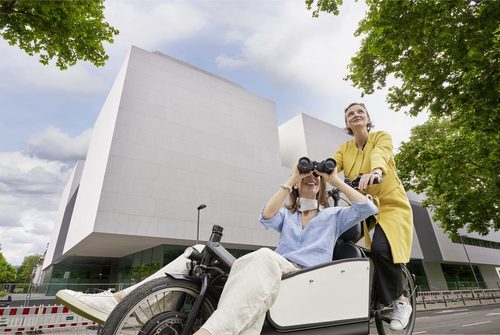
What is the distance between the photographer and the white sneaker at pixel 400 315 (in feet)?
6.76

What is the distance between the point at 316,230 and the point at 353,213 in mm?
267

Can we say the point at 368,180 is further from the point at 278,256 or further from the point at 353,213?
the point at 278,256

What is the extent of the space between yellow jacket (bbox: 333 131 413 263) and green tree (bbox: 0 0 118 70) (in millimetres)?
6769

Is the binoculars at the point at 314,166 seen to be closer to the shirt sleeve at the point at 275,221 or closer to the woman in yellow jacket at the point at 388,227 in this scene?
the woman in yellow jacket at the point at 388,227

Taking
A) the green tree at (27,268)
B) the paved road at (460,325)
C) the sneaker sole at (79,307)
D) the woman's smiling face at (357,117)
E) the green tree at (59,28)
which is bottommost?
the paved road at (460,325)

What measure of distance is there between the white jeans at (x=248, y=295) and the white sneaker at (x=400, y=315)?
1196 millimetres

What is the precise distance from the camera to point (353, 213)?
1.91 metres

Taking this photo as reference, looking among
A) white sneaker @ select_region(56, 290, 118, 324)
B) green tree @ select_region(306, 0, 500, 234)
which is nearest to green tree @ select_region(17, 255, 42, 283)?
green tree @ select_region(306, 0, 500, 234)

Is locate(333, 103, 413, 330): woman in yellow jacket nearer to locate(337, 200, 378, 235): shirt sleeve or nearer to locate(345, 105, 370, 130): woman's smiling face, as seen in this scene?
locate(345, 105, 370, 130): woman's smiling face

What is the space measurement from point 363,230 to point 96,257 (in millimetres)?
25904

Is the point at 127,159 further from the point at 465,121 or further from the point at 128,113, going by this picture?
the point at 465,121

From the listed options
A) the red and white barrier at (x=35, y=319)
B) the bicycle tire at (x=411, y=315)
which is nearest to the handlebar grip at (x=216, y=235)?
the bicycle tire at (x=411, y=315)

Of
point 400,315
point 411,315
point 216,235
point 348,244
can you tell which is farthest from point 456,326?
point 216,235

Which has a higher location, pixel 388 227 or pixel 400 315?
pixel 388 227
